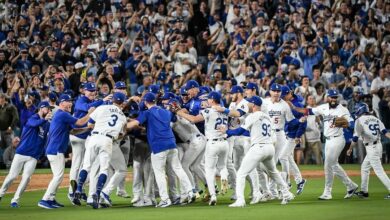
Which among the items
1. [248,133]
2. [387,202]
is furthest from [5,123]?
[387,202]

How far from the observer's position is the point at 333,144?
1736cm

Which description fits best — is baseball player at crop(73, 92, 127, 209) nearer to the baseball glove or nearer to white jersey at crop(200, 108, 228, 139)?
white jersey at crop(200, 108, 228, 139)

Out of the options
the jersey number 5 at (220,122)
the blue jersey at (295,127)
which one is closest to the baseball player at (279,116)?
the blue jersey at (295,127)

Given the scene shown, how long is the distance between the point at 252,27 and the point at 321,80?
158 inches

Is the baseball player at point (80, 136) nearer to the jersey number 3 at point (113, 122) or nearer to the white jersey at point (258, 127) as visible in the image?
the jersey number 3 at point (113, 122)

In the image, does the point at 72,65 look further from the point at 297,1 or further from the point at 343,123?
the point at 343,123

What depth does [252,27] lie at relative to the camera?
2845cm

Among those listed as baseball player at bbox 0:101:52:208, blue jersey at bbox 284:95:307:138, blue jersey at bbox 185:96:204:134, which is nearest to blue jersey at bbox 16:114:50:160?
baseball player at bbox 0:101:52:208

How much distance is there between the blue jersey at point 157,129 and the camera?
15.9 meters

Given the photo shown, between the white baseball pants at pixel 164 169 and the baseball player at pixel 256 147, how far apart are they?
1.12 metres

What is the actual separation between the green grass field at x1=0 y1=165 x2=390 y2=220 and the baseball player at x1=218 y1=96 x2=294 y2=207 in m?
0.48

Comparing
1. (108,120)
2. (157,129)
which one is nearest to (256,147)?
(157,129)

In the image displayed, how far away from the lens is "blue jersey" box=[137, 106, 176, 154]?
15930mm

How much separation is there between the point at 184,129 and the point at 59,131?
8.26 feet
